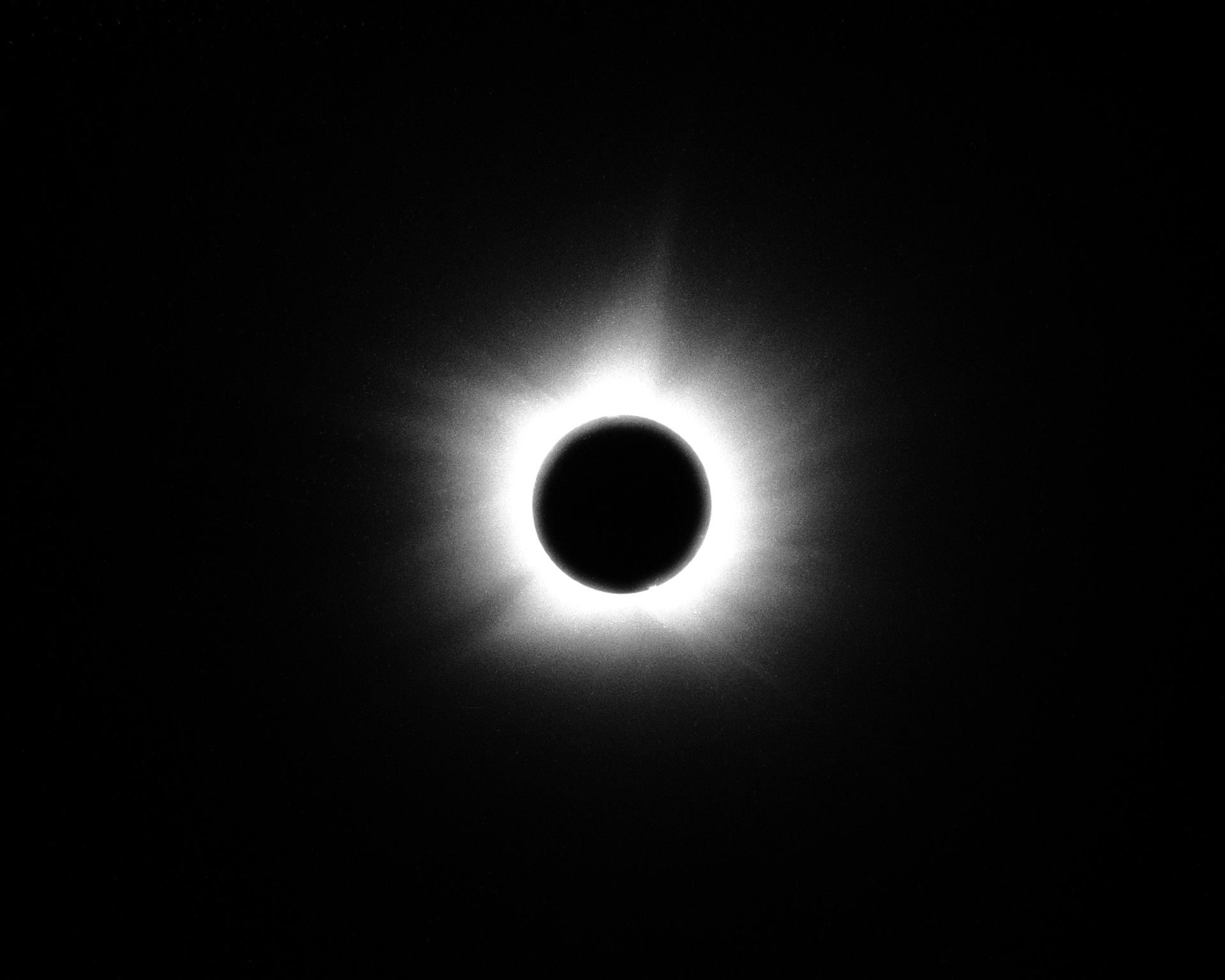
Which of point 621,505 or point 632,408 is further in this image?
point 632,408

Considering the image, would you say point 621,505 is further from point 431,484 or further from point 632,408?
point 431,484

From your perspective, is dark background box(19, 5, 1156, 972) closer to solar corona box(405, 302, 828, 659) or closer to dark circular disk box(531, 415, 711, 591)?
solar corona box(405, 302, 828, 659)

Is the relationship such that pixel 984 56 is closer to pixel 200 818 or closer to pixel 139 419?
pixel 139 419

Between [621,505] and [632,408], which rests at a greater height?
[632,408]

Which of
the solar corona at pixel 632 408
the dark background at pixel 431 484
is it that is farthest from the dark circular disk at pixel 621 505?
the dark background at pixel 431 484

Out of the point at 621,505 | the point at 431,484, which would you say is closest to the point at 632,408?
the point at 621,505

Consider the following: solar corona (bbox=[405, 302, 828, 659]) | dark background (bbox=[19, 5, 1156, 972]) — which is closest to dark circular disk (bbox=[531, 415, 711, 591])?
solar corona (bbox=[405, 302, 828, 659])

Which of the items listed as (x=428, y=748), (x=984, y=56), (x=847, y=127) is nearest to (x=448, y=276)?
(x=847, y=127)
